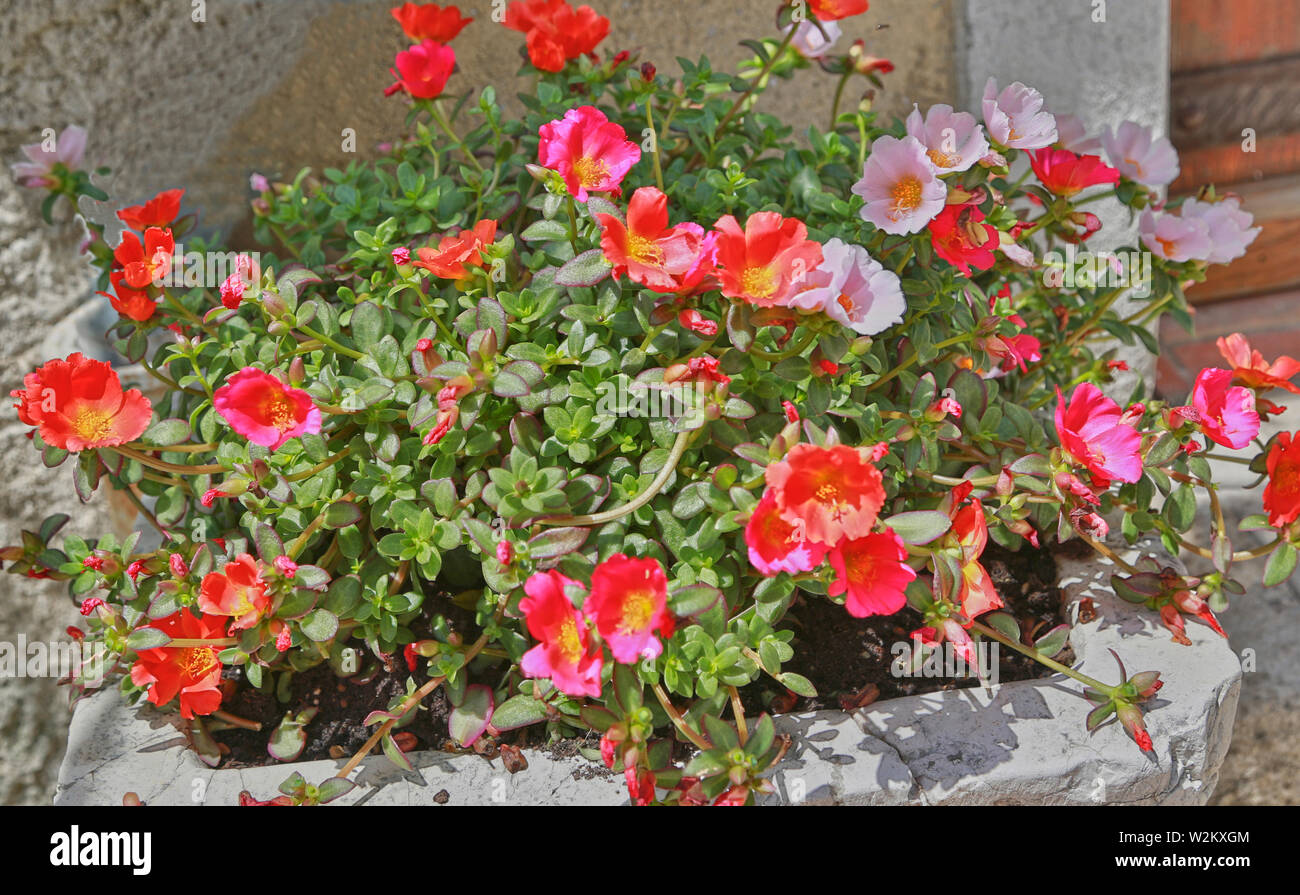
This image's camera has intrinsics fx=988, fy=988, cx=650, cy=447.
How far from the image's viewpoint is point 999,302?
4.42 ft

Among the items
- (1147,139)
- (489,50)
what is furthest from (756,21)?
(1147,139)

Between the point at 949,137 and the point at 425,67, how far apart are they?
72cm

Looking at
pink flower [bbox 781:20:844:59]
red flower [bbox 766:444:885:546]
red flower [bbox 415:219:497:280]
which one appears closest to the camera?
red flower [bbox 766:444:885:546]

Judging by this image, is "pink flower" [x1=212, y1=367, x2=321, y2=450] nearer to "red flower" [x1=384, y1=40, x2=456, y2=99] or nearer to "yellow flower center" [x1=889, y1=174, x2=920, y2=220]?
"red flower" [x1=384, y1=40, x2=456, y2=99]

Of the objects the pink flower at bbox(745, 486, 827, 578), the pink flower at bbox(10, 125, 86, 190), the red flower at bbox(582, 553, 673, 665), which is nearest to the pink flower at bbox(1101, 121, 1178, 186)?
the pink flower at bbox(745, 486, 827, 578)

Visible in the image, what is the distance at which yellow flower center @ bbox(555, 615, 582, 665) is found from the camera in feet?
3.14

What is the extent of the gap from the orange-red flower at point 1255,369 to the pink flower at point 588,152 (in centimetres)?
76

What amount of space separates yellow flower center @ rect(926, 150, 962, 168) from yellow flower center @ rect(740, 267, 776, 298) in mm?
286

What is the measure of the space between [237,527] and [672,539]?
62cm

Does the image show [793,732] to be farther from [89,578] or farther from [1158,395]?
[1158,395]

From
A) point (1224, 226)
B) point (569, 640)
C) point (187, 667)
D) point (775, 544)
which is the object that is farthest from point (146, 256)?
point (1224, 226)

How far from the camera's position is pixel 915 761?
1.14 m

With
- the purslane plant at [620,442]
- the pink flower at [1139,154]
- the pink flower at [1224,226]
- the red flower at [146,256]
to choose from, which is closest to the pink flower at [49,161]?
the purslane plant at [620,442]

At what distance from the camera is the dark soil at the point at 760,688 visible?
1.24 m
